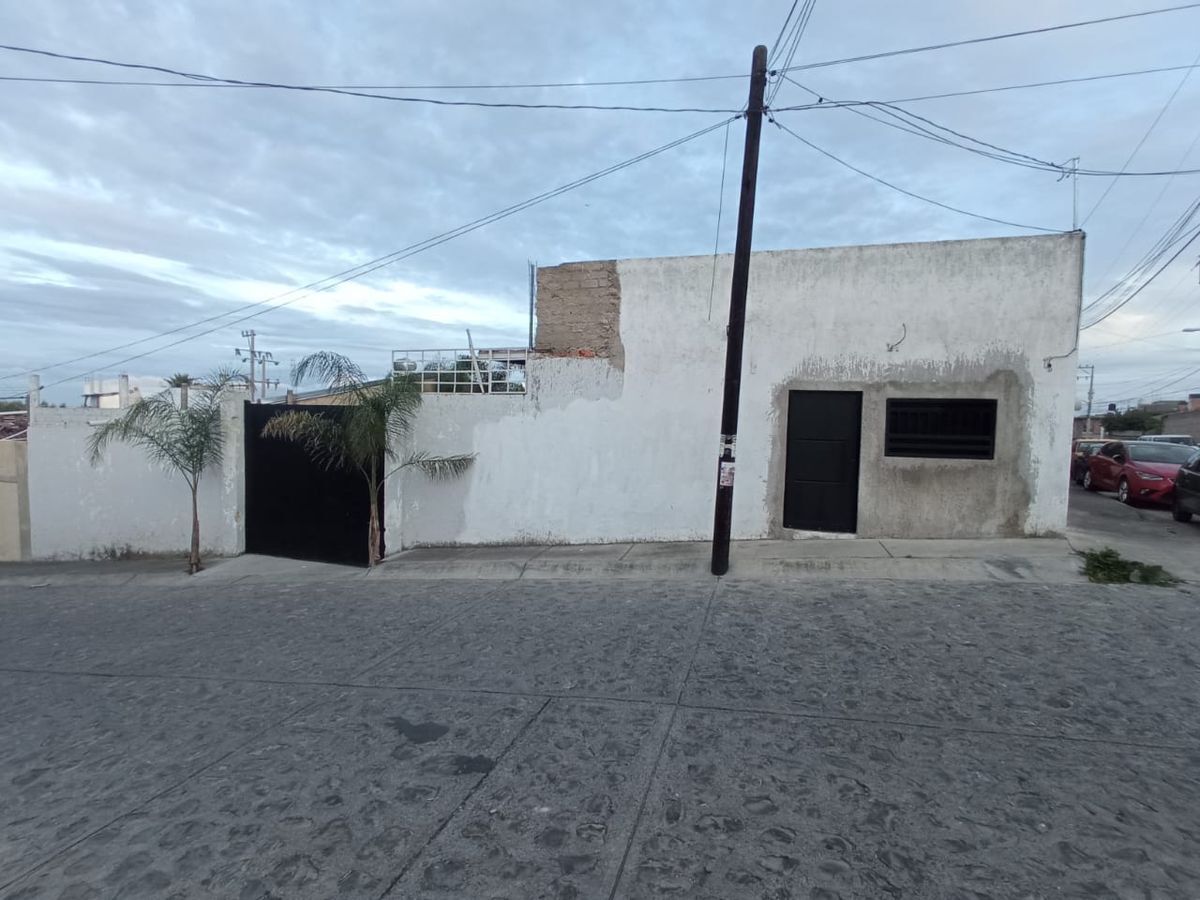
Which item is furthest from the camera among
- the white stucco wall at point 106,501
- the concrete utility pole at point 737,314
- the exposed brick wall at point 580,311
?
the white stucco wall at point 106,501

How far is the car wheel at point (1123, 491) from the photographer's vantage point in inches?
562

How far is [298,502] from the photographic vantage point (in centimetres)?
1191

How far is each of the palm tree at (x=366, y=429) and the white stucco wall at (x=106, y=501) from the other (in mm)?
2241

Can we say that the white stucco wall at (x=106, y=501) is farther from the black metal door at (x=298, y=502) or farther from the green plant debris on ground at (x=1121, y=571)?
the green plant debris on ground at (x=1121, y=571)

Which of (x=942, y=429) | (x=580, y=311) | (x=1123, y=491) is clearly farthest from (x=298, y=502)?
(x=1123, y=491)

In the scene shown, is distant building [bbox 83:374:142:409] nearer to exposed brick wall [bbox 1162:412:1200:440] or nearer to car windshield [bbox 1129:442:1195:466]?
car windshield [bbox 1129:442:1195:466]

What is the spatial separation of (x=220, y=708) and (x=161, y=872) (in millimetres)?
2142

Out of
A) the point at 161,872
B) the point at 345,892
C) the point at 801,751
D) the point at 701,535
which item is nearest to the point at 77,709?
the point at 161,872

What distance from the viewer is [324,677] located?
19.1 feet

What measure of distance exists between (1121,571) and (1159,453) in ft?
28.8

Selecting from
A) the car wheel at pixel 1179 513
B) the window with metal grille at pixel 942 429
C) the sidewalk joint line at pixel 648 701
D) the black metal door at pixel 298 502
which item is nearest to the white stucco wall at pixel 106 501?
the black metal door at pixel 298 502

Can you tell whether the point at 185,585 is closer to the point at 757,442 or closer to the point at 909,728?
the point at 757,442

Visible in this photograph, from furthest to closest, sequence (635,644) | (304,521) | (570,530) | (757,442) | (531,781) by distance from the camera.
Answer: (304,521) → (570,530) → (757,442) → (635,644) → (531,781)

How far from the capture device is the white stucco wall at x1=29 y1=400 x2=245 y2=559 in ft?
40.9
